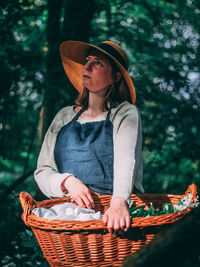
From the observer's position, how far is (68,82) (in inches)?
124

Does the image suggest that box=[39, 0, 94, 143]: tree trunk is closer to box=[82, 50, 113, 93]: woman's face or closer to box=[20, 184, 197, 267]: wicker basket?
box=[82, 50, 113, 93]: woman's face

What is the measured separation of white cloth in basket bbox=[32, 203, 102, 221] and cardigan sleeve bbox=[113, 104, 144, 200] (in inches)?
6.8

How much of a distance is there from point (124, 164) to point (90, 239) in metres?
0.49

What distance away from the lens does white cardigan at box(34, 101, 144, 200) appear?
167 centimetres

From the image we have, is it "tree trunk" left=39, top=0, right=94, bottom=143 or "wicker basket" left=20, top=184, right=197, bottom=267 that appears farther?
"tree trunk" left=39, top=0, right=94, bottom=143

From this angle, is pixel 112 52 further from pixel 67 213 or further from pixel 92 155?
pixel 67 213

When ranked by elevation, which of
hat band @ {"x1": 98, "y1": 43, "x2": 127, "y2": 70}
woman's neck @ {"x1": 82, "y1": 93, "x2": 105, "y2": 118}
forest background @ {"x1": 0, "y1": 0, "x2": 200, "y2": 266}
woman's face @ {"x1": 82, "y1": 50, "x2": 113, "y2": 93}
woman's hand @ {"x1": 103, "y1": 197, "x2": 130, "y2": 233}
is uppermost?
hat band @ {"x1": 98, "y1": 43, "x2": 127, "y2": 70}

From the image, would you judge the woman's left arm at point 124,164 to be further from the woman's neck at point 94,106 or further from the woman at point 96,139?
the woman's neck at point 94,106

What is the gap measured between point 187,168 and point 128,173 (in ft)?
13.2

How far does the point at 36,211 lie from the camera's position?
5.07ft

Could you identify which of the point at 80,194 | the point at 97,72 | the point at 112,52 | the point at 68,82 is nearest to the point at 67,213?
the point at 80,194

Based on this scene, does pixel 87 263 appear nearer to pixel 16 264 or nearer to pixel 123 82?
pixel 123 82

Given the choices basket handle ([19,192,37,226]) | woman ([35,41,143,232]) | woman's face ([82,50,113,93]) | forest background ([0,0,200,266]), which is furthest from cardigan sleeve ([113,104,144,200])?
forest background ([0,0,200,266])

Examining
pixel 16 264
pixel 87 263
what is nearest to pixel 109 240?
pixel 87 263
